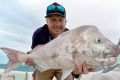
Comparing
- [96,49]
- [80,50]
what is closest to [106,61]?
[96,49]

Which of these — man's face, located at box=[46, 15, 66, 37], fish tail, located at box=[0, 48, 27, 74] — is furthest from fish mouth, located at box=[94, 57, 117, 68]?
man's face, located at box=[46, 15, 66, 37]

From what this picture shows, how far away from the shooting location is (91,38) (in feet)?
11.1

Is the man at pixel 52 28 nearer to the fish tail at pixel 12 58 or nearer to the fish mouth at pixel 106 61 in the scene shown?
the fish tail at pixel 12 58

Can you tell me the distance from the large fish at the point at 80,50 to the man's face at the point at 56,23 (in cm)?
76

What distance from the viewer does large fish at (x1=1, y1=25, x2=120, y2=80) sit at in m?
3.30

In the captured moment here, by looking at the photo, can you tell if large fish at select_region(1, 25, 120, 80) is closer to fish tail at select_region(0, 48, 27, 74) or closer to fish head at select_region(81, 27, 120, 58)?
fish head at select_region(81, 27, 120, 58)

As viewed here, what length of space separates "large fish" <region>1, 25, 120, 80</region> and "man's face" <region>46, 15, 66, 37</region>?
30.0 inches

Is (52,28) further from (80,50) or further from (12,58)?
(80,50)

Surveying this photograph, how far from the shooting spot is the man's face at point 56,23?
4629mm

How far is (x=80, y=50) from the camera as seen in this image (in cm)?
340

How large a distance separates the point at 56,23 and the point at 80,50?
128 cm

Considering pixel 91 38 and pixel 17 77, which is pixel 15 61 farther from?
pixel 17 77

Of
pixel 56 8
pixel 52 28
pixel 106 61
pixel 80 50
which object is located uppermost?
pixel 56 8

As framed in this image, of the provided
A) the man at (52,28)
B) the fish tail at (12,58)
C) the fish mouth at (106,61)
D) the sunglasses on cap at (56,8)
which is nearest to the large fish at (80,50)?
the fish mouth at (106,61)
